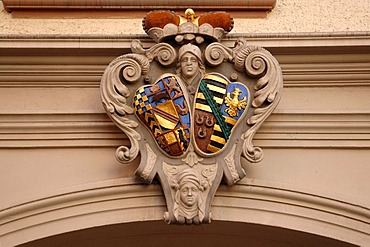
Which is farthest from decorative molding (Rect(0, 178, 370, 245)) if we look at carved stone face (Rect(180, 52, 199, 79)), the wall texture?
carved stone face (Rect(180, 52, 199, 79))

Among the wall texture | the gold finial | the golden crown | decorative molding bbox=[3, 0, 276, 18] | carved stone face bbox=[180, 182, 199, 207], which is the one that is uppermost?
decorative molding bbox=[3, 0, 276, 18]

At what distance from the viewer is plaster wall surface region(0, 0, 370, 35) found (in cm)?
501

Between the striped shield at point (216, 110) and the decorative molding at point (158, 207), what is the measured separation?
0.92 ft

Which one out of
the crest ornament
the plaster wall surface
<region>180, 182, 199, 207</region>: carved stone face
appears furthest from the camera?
the plaster wall surface

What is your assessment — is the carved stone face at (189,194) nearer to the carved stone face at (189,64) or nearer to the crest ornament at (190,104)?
the crest ornament at (190,104)

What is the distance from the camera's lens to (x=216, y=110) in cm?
445

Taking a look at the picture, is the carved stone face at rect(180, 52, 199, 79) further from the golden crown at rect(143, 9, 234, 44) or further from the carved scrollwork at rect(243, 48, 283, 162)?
the carved scrollwork at rect(243, 48, 283, 162)

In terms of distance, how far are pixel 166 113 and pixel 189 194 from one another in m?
0.49

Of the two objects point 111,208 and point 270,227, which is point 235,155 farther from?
point 111,208

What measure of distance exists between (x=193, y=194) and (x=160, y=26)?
1.05 m

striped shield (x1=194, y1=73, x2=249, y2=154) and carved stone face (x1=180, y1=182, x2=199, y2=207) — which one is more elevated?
striped shield (x1=194, y1=73, x2=249, y2=154)

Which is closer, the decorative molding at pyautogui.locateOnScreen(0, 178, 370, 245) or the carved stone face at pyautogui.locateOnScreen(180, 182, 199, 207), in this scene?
the carved stone face at pyautogui.locateOnScreen(180, 182, 199, 207)

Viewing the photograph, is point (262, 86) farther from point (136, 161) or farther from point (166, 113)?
point (136, 161)

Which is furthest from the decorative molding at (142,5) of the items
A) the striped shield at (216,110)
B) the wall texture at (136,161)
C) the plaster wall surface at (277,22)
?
the striped shield at (216,110)
